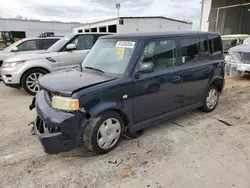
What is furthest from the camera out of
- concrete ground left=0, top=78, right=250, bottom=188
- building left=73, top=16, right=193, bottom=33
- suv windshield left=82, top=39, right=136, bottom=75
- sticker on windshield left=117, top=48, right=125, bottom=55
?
building left=73, top=16, right=193, bottom=33

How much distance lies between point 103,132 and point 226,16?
20.2 metres

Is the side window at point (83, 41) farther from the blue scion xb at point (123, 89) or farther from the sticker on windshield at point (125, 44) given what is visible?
the sticker on windshield at point (125, 44)

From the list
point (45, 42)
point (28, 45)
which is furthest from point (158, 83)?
point (28, 45)

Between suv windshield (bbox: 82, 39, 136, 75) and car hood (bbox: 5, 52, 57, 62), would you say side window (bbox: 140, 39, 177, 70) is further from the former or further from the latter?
car hood (bbox: 5, 52, 57, 62)

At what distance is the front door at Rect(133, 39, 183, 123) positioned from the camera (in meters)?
3.11

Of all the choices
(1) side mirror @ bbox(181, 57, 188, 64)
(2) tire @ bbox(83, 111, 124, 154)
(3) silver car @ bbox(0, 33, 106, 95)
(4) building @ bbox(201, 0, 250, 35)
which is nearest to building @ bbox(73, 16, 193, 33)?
(4) building @ bbox(201, 0, 250, 35)

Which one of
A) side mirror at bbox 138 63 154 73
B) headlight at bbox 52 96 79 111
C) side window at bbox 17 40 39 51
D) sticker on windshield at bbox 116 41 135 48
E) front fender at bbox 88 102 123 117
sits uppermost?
sticker on windshield at bbox 116 41 135 48

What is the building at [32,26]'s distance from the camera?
33.9 metres

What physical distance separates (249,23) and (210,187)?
22.9 meters

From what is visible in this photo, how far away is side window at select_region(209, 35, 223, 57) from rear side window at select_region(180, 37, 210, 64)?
7.0 inches

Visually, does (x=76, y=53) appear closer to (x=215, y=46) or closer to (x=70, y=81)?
(x=70, y=81)

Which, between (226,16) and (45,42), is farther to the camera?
(226,16)

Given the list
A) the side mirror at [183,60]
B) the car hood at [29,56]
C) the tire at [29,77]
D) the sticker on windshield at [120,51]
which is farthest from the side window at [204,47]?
the tire at [29,77]

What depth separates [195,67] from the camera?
382 centimetres
